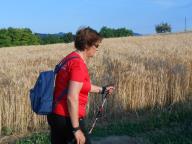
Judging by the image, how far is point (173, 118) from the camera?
1038 centimetres

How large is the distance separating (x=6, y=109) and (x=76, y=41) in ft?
18.9

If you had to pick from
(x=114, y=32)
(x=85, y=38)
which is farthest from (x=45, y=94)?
(x=114, y=32)

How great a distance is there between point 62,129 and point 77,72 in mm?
618

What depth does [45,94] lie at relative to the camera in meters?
5.29

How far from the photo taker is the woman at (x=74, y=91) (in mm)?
5016

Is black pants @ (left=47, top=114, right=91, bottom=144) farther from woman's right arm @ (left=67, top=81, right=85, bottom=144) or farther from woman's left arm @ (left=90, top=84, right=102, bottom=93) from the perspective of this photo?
woman's left arm @ (left=90, top=84, right=102, bottom=93)

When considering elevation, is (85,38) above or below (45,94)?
above

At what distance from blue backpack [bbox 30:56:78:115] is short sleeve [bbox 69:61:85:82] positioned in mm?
131

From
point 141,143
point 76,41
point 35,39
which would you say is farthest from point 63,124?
point 35,39

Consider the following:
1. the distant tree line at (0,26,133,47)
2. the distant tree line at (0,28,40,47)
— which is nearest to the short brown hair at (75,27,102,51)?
the distant tree line at (0,26,133,47)

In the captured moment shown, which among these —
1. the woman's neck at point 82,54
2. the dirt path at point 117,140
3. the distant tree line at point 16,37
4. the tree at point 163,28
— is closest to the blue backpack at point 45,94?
the woman's neck at point 82,54

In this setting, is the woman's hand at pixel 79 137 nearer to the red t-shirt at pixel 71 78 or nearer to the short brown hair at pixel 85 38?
the red t-shirt at pixel 71 78

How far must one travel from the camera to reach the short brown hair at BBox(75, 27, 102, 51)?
5230mm

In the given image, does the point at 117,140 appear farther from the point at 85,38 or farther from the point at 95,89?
the point at 85,38
